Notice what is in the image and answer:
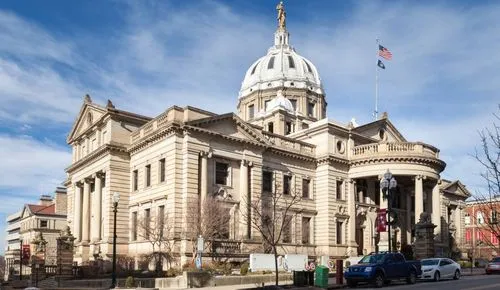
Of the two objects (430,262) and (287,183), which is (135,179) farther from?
(430,262)

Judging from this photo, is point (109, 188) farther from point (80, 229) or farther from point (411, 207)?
point (411, 207)

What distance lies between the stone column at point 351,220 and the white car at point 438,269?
70.0 feet

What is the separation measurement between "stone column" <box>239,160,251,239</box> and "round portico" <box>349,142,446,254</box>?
12.8 meters

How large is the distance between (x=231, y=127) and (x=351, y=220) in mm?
17434

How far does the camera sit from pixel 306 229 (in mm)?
58000

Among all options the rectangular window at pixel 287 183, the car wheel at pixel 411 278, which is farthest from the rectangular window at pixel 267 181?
the car wheel at pixel 411 278

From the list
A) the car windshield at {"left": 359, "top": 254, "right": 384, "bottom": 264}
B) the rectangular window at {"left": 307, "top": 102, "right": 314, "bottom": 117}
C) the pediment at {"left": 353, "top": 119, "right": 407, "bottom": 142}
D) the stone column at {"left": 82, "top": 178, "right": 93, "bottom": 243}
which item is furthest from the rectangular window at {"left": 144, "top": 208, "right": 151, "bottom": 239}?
the rectangular window at {"left": 307, "top": 102, "right": 314, "bottom": 117}

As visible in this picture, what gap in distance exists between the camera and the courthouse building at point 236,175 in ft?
157

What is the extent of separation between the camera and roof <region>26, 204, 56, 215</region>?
10862 centimetres

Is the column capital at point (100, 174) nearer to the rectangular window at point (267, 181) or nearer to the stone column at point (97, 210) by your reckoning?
the stone column at point (97, 210)

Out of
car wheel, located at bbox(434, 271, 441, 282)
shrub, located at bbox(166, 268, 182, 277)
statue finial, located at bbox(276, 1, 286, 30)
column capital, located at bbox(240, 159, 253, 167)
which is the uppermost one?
statue finial, located at bbox(276, 1, 286, 30)

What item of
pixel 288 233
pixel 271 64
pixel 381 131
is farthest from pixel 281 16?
pixel 288 233

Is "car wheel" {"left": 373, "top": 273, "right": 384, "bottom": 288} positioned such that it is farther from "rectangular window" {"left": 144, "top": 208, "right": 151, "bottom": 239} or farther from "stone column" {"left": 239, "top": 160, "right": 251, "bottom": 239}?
"rectangular window" {"left": 144, "top": 208, "right": 151, "bottom": 239}

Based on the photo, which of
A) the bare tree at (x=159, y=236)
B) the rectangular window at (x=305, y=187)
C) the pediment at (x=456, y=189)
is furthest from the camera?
the pediment at (x=456, y=189)
